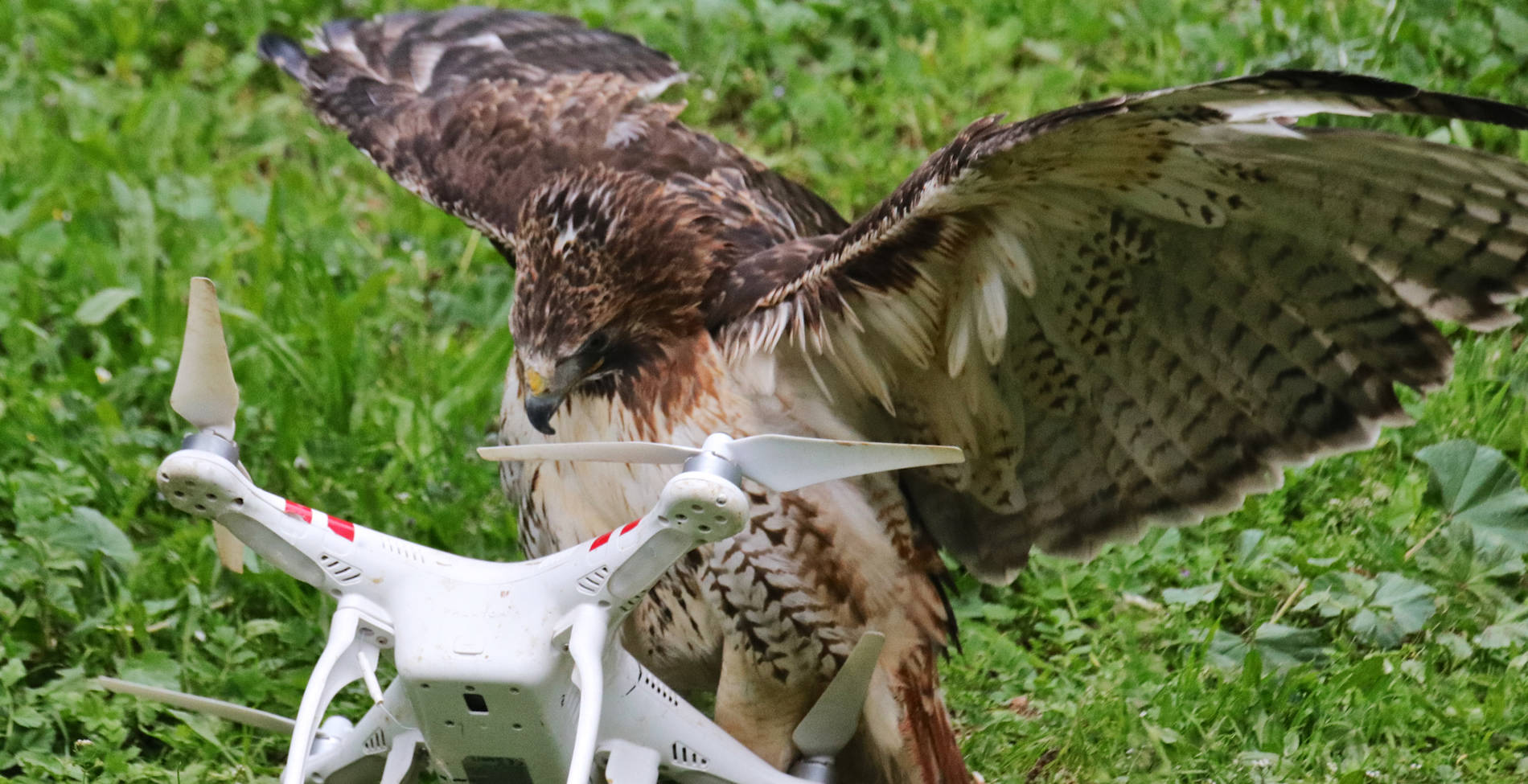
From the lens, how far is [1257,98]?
8.29 ft

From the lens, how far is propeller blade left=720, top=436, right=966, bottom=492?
2676 millimetres

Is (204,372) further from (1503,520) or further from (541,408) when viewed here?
(1503,520)

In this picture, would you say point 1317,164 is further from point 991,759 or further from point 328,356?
point 328,356

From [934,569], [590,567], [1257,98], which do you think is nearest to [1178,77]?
[934,569]

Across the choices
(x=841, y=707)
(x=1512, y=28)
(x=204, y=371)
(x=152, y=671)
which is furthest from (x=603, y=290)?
(x=1512, y=28)

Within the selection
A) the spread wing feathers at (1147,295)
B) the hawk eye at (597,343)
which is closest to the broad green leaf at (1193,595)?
the spread wing feathers at (1147,295)

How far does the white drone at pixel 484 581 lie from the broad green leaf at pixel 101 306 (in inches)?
82.8

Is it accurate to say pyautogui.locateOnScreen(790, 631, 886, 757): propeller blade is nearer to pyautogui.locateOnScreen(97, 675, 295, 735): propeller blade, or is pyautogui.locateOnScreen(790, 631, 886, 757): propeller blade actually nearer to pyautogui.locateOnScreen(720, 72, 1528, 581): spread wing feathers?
pyautogui.locateOnScreen(720, 72, 1528, 581): spread wing feathers

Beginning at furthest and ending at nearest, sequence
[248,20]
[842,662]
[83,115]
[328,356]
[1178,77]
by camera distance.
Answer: [248,20] → [83,115] → [1178,77] → [328,356] → [842,662]

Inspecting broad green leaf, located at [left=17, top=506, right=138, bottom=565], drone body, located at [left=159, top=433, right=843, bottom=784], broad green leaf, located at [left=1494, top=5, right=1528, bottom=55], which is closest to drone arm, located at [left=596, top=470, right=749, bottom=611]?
drone body, located at [left=159, top=433, right=843, bottom=784]

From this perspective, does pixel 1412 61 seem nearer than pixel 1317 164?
No

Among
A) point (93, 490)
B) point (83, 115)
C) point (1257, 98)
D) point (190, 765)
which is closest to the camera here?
point (1257, 98)

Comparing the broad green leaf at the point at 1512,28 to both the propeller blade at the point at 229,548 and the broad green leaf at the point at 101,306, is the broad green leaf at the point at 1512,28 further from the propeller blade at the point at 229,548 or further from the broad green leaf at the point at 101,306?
the broad green leaf at the point at 101,306

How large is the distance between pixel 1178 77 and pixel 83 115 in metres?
3.65
